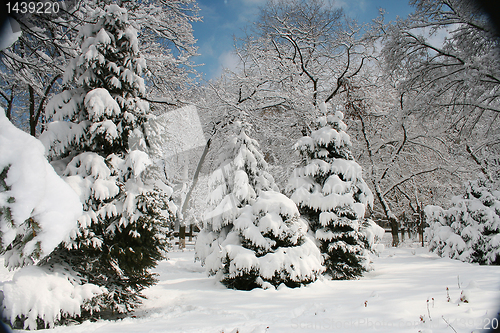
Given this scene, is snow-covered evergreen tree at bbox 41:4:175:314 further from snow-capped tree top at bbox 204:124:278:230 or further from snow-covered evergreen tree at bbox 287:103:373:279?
snow-covered evergreen tree at bbox 287:103:373:279

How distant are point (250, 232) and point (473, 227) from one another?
28.8 ft

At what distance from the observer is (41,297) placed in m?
3.92

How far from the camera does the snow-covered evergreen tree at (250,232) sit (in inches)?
266

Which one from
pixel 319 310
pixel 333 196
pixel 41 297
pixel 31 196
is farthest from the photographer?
pixel 333 196

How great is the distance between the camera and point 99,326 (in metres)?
4.16

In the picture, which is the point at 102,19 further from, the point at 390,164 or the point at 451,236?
the point at 390,164

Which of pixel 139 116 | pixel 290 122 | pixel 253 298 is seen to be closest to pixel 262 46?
pixel 290 122

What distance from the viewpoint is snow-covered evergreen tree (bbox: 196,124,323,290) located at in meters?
6.75

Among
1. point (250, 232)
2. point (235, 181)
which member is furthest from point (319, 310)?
point (235, 181)

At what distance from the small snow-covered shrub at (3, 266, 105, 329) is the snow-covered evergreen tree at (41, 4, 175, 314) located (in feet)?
0.84

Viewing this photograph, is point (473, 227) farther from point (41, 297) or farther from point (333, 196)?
point (41, 297)

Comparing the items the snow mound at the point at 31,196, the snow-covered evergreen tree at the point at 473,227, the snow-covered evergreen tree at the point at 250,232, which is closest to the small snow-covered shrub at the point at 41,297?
the snow mound at the point at 31,196

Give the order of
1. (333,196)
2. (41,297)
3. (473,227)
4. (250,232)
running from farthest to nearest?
(473,227), (333,196), (250,232), (41,297)

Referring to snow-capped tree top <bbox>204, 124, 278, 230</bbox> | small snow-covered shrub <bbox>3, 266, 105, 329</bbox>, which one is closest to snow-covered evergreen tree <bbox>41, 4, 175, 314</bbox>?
small snow-covered shrub <bbox>3, 266, 105, 329</bbox>
